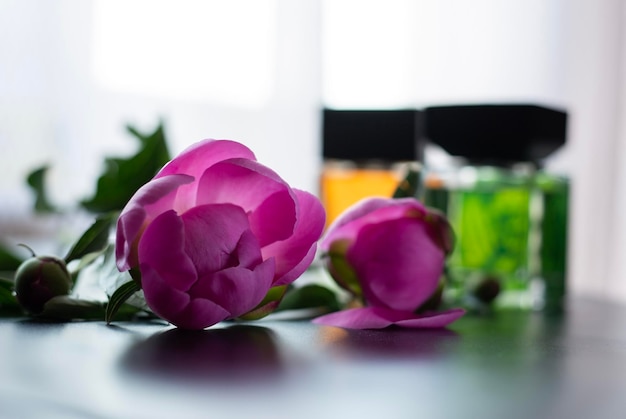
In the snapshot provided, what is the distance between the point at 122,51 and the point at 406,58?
62cm

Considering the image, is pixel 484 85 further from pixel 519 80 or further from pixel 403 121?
pixel 403 121

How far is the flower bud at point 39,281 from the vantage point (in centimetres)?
35

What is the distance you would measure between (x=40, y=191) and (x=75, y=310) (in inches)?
16.3

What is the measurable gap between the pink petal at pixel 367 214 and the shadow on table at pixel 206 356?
82 mm

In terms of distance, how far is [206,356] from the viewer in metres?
0.27

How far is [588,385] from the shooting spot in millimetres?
266

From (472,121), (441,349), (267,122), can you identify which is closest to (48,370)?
(441,349)

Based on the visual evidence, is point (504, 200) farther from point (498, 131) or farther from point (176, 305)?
point (176, 305)

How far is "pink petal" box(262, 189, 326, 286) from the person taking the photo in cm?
32

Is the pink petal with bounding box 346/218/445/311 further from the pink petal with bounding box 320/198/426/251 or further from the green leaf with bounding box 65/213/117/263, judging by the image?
the green leaf with bounding box 65/213/117/263

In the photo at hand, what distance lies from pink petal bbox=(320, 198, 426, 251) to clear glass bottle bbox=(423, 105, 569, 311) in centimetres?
23

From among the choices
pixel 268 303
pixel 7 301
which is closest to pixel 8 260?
pixel 7 301

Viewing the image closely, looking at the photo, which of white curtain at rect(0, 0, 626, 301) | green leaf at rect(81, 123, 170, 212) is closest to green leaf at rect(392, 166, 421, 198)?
green leaf at rect(81, 123, 170, 212)

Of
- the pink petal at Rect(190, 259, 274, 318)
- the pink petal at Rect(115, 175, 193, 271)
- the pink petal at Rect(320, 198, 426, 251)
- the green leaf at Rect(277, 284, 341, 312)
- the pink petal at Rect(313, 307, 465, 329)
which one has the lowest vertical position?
the green leaf at Rect(277, 284, 341, 312)
